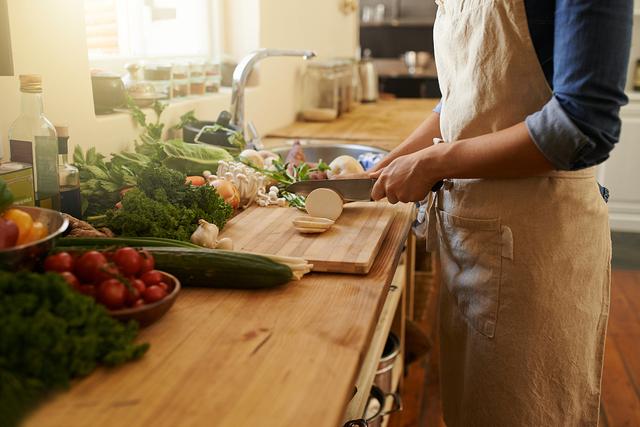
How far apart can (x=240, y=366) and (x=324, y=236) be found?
519 mm

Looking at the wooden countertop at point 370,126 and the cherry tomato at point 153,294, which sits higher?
the cherry tomato at point 153,294

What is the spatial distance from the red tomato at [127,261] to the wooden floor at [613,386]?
4.99 ft

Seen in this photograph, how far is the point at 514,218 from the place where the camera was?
3.97 feet

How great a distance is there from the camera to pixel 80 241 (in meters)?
1.01

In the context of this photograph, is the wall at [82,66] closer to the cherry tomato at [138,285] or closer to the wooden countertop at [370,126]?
the wooden countertop at [370,126]

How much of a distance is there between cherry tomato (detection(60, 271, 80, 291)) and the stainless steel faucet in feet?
4.00

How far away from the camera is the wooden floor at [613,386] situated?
2.26 meters

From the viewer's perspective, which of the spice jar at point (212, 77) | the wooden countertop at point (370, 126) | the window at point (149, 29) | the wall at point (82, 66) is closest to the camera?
the wall at point (82, 66)

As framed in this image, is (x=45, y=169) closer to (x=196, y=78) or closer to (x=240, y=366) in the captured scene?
(x=240, y=366)

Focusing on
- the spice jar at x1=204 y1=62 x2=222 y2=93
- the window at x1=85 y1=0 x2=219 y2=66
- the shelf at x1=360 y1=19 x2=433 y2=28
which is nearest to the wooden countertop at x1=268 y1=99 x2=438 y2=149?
the spice jar at x1=204 y1=62 x2=222 y2=93

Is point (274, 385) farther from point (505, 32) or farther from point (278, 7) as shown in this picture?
point (278, 7)

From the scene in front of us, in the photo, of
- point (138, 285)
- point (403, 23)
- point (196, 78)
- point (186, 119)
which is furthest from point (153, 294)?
point (403, 23)

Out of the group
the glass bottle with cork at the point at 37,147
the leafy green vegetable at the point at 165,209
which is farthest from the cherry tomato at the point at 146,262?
the glass bottle with cork at the point at 37,147

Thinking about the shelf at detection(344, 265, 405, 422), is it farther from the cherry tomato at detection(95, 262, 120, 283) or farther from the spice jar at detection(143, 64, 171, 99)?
the spice jar at detection(143, 64, 171, 99)
